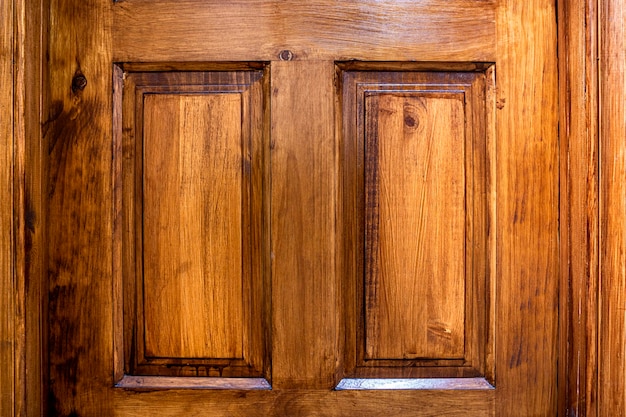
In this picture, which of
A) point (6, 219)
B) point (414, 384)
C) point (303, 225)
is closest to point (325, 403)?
point (414, 384)

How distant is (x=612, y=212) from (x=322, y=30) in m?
0.50

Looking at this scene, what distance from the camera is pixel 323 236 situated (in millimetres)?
790

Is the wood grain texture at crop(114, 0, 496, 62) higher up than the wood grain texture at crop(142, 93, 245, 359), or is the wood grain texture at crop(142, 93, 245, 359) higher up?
the wood grain texture at crop(114, 0, 496, 62)

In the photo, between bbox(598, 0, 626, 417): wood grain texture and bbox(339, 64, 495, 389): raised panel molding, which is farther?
bbox(339, 64, 495, 389): raised panel molding

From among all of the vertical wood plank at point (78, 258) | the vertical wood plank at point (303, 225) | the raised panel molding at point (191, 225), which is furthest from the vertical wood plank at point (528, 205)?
the vertical wood plank at point (78, 258)

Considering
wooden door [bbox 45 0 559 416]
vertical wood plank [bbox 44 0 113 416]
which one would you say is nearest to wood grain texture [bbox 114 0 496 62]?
wooden door [bbox 45 0 559 416]

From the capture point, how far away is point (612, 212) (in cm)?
70

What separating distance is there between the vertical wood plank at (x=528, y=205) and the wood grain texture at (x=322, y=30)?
57 mm

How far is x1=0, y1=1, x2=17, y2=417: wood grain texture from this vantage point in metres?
0.73

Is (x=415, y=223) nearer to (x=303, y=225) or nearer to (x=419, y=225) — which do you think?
(x=419, y=225)

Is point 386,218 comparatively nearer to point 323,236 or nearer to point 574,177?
point 323,236

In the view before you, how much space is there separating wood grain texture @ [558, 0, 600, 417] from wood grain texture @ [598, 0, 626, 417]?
0.01 metres

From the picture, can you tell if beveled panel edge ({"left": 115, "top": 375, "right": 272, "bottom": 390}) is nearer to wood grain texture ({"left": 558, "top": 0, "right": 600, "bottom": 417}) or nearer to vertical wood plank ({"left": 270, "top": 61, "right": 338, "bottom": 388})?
vertical wood plank ({"left": 270, "top": 61, "right": 338, "bottom": 388})

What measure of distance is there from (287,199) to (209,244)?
144mm
